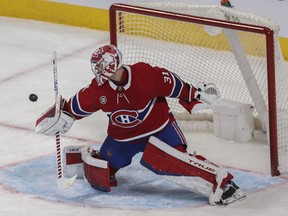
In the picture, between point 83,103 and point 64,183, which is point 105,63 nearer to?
point 83,103

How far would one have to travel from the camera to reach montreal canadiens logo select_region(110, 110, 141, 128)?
4.36 metres

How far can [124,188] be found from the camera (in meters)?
4.57

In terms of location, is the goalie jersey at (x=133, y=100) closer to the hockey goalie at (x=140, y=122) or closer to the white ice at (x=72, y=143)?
the hockey goalie at (x=140, y=122)

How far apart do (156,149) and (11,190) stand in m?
0.69

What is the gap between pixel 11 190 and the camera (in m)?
4.57

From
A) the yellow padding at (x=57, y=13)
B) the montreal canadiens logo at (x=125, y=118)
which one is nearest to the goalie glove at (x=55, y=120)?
the montreal canadiens logo at (x=125, y=118)

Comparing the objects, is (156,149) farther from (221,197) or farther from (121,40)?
(121,40)

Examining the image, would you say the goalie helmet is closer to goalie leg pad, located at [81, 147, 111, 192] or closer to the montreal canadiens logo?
the montreal canadiens logo

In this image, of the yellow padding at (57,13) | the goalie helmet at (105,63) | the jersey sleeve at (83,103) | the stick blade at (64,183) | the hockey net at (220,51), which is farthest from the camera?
the yellow padding at (57,13)

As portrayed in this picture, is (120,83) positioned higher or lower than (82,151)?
higher

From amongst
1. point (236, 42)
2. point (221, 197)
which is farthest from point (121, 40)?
point (221, 197)

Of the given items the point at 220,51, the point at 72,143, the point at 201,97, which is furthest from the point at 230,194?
the point at 220,51

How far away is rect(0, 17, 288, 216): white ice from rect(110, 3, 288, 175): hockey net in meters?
0.23

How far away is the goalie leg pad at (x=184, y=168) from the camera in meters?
4.34
